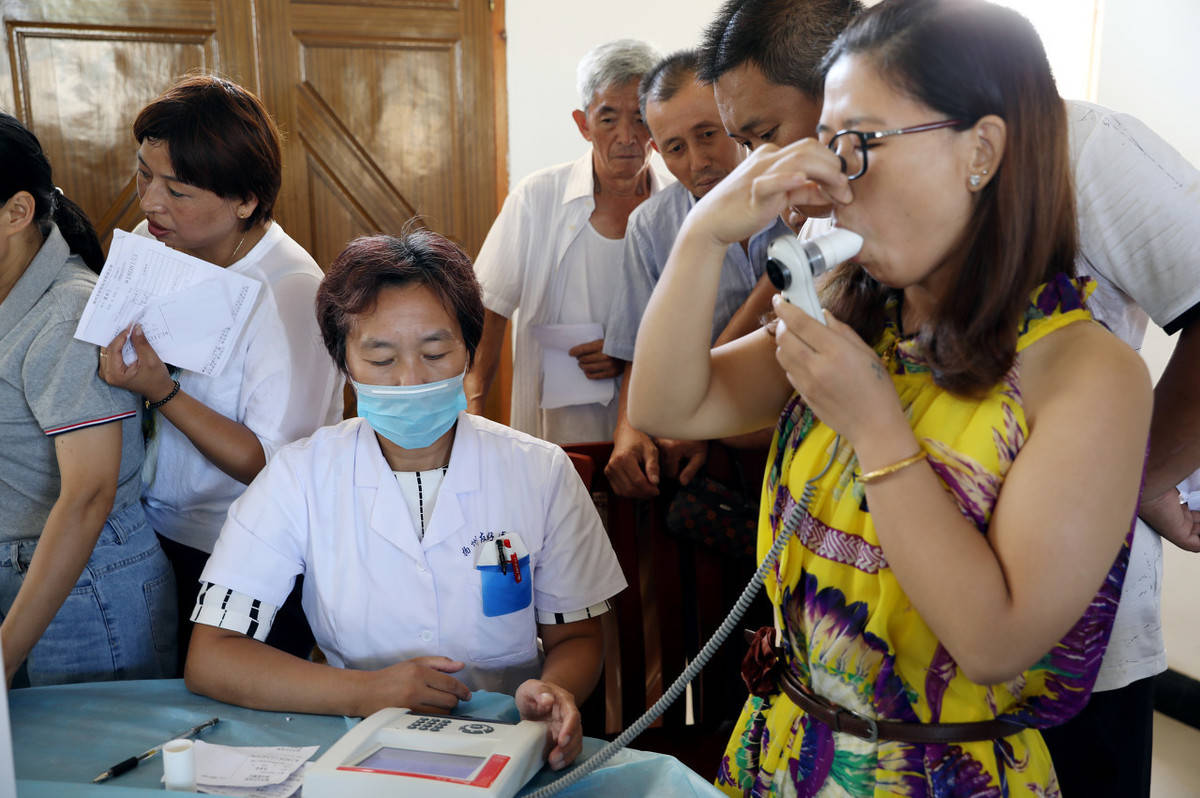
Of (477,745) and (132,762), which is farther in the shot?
(132,762)

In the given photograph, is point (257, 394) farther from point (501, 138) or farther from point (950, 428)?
point (501, 138)

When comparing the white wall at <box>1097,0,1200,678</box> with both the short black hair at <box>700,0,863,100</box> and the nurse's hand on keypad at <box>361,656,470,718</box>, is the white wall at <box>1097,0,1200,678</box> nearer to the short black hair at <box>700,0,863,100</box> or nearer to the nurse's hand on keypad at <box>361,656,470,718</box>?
the short black hair at <box>700,0,863,100</box>

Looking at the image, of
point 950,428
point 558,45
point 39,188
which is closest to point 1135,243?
point 950,428

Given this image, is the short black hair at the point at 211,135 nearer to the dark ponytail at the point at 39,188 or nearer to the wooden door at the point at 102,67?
the dark ponytail at the point at 39,188

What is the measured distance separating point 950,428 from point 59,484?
151cm

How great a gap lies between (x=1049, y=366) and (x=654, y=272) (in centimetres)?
150

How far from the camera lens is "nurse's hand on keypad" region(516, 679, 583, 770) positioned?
1210 millimetres

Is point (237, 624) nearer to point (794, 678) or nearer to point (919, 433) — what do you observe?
point (794, 678)

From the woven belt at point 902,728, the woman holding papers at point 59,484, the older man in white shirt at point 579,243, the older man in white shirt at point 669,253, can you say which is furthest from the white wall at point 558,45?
the woven belt at point 902,728

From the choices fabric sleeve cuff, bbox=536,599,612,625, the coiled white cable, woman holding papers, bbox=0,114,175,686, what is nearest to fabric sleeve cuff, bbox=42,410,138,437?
woman holding papers, bbox=0,114,175,686

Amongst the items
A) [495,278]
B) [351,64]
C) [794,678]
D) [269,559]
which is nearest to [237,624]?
[269,559]

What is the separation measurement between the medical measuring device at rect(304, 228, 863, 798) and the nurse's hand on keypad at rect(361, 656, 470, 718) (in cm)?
13

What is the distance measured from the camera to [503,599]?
1.57 meters

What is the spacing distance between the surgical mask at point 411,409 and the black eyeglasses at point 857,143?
84cm
